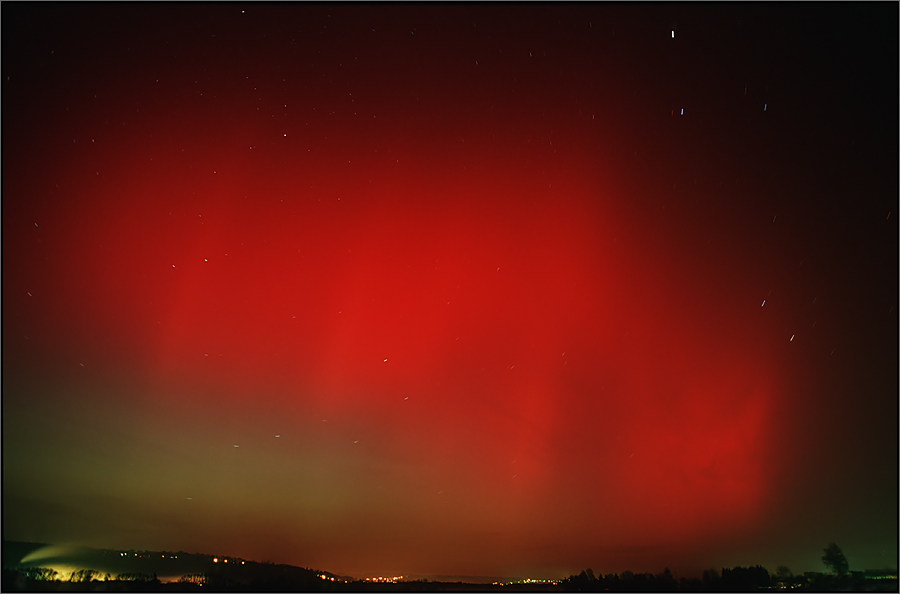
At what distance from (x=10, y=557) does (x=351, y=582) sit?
94.9ft

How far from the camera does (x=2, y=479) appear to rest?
13.4 meters

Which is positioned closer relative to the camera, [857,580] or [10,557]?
[857,580]

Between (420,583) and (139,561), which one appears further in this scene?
(139,561)

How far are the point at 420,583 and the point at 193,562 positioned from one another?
73.2ft

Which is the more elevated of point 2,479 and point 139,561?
point 139,561

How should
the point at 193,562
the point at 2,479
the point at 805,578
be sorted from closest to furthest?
the point at 2,479 → the point at 193,562 → the point at 805,578

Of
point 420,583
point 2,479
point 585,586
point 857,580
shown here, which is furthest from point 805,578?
point 2,479

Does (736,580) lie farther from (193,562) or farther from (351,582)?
(193,562)

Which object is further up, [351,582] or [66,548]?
[66,548]

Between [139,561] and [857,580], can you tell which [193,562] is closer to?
[139,561]

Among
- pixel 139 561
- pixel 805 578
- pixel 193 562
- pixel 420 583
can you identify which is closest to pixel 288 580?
pixel 420 583

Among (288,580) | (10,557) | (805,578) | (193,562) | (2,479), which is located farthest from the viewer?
(805,578)

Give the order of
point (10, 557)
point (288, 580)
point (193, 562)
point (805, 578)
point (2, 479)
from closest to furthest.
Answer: point (2, 479), point (288, 580), point (10, 557), point (193, 562), point (805, 578)

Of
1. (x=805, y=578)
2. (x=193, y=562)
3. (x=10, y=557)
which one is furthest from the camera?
(x=805, y=578)
